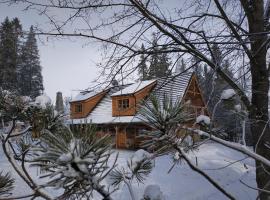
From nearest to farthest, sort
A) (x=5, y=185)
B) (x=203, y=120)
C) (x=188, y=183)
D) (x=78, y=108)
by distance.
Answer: (x=5, y=185), (x=203, y=120), (x=188, y=183), (x=78, y=108)

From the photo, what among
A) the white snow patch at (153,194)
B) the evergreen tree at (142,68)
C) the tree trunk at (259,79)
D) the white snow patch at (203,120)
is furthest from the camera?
the evergreen tree at (142,68)

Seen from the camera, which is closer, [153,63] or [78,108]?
[153,63]

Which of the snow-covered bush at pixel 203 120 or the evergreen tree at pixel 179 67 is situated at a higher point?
the evergreen tree at pixel 179 67

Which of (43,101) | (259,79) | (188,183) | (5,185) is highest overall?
(259,79)

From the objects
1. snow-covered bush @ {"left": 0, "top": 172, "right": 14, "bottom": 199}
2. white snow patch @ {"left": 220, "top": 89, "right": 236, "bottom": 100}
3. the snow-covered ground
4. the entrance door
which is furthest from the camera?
the entrance door

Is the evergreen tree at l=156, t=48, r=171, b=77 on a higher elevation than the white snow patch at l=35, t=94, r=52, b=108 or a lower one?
higher

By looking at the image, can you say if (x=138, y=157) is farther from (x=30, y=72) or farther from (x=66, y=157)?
(x=30, y=72)

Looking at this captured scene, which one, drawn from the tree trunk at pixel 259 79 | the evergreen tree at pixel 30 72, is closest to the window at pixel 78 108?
the evergreen tree at pixel 30 72

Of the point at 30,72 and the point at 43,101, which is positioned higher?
the point at 30,72

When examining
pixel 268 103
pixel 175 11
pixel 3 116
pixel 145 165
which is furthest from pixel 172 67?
pixel 3 116

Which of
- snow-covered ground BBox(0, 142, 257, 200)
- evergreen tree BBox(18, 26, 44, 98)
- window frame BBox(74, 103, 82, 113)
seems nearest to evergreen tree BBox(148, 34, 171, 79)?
snow-covered ground BBox(0, 142, 257, 200)

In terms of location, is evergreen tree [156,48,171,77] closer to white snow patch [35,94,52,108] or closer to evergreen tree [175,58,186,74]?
evergreen tree [175,58,186,74]

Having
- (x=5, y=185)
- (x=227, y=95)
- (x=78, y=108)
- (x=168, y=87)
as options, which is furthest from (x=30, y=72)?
(x=5, y=185)

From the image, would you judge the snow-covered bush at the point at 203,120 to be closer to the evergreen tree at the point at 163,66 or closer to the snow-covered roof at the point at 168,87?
the snow-covered roof at the point at 168,87
